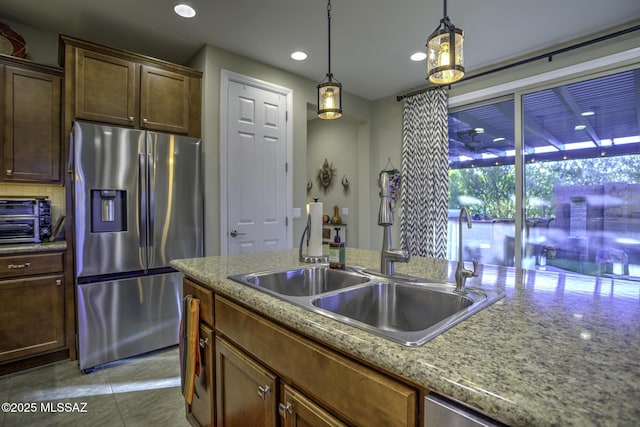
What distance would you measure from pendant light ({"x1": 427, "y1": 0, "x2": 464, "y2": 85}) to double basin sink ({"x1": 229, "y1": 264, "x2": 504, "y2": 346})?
99 centimetres

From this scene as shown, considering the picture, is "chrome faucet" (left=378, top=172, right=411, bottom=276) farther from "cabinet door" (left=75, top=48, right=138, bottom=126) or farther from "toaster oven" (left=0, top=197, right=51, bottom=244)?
"toaster oven" (left=0, top=197, right=51, bottom=244)

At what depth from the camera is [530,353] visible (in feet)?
2.18

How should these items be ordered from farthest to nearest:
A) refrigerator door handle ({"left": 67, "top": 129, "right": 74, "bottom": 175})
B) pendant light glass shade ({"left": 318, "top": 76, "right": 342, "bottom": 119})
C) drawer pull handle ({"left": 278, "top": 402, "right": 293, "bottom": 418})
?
refrigerator door handle ({"left": 67, "top": 129, "right": 74, "bottom": 175}), pendant light glass shade ({"left": 318, "top": 76, "right": 342, "bottom": 119}), drawer pull handle ({"left": 278, "top": 402, "right": 293, "bottom": 418})

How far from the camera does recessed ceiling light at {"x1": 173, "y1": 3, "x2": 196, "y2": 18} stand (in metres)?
2.40

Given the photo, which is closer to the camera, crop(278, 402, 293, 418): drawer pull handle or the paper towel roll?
crop(278, 402, 293, 418): drawer pull handle

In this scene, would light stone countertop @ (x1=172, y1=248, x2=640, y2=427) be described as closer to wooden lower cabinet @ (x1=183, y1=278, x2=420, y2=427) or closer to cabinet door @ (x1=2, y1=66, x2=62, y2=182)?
wooden lower cabinet @ (x1=183, y1=278, x2=420, y2=427)

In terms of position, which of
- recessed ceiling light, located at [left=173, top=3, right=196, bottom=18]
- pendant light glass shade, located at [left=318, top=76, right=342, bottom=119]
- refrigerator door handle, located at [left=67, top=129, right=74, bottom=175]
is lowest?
refrigerator door handle, located at [left=67, top=129, right=74, bottom=175]

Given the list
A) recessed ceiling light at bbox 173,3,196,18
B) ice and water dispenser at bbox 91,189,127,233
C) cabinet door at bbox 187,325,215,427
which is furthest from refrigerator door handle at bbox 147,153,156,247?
cabinet door at bbox 187,325,215,427

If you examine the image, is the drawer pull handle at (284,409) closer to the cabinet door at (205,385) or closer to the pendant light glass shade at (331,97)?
the cabinet door at (205,385)

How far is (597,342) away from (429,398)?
429 millimetres

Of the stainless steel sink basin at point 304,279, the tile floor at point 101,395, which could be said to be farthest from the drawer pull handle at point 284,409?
the tile floor at point 101,395

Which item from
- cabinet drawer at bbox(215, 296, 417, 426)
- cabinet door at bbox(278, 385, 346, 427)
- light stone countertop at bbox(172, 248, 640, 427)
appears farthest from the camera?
cabinet door at bbox(278, 385, 346, 427)

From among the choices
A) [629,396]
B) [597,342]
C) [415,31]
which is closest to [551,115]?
[415,31]

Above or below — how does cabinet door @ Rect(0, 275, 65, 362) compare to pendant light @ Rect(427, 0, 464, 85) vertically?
below
